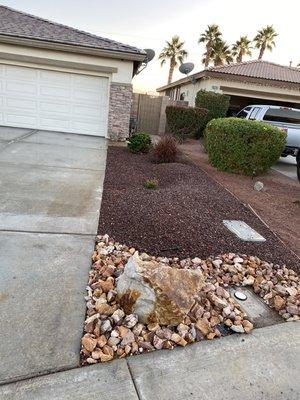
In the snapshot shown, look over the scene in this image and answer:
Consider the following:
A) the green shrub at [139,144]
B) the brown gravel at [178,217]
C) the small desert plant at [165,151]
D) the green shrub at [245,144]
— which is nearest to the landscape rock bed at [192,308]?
the brown gravel at [178,217]

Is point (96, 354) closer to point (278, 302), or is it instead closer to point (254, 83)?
point (278, 302)

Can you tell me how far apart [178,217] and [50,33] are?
408 inches

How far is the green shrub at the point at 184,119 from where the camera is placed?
45.1 feet

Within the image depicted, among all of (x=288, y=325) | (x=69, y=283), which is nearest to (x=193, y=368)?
(x=288, y=325)

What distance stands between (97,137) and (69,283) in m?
9.95

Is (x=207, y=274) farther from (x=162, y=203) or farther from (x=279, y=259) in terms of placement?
(x=162, y=203)

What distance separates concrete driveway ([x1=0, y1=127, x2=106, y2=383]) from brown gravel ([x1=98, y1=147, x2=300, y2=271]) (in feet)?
1.31

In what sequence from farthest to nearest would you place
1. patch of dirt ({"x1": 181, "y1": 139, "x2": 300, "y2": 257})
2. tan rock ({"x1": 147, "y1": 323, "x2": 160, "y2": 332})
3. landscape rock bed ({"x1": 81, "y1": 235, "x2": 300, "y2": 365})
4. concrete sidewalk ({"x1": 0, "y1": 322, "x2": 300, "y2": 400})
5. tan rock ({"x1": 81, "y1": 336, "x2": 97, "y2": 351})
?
patch of dirt ({"x1": 181, "y1": 139, "x2": 300, "y2": 257}) → tan rock ({"x1": 147, "y1": 323, "x2": 160, "y2": 332}) → landscape rock bed ({"x1": 81, "y1": 235, "x2": 300, "y2": 365}) → tan rock ({"x1": 81, "y1": 336, "x2": 97, "y2": 351}) → concrete sidewalk ({"x1": 0, "y1": 322, "x2": 300, "y2": 400})

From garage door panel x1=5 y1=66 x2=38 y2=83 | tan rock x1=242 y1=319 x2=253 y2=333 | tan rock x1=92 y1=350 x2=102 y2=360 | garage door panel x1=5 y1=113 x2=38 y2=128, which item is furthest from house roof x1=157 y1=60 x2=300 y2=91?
tan rock x1=92 y1=350 x2=102 y2=360

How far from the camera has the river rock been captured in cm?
266

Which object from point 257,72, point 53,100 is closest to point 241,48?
point 257,72

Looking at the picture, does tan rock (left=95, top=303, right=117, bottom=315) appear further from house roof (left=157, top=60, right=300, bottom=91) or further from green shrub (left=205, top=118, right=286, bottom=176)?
house roof (left=157, top=60, right=300, bottom=91)

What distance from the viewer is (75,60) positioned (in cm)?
1141

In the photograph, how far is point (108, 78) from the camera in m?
11.8
